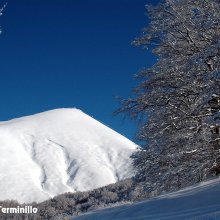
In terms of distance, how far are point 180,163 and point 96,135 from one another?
110626mm

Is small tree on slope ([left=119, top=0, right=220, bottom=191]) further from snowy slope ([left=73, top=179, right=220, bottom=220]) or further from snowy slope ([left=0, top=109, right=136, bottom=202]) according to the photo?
snowy slope ([left=0, top=109, right=136, bottom=202])

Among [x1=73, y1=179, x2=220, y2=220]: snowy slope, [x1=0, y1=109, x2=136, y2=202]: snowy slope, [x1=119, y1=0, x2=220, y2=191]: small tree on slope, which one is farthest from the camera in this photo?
[x1=0, y1=109, x2=136, y2=202]: snowy slope

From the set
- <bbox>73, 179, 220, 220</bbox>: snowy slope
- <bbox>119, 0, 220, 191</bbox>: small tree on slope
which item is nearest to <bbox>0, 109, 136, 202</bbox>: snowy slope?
<bbox>119, 0, 220, 191</bbox>: small tree on slope

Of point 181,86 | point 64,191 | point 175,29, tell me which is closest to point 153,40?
point 175,29

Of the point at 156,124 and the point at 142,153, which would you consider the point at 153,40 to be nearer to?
the point at 156,124

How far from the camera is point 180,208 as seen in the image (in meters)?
9.57

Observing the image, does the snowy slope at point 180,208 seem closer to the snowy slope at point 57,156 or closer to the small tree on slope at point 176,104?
the small tree on slope at point 176,104

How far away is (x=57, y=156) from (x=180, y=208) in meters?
98.4

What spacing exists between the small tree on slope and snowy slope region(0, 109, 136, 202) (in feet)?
214

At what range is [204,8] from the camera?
13.0m

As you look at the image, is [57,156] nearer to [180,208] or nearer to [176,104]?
[176,104]

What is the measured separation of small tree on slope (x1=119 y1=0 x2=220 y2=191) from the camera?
12.7m

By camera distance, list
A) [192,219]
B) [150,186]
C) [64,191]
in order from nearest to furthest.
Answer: [192,219] < [150,186] < [64,191]

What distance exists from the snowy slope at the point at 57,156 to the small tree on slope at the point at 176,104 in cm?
6531
